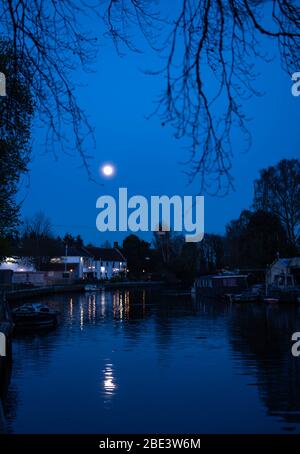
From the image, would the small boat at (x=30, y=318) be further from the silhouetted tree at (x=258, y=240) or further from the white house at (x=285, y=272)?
the silhouetted tree at (x=258, y=240)

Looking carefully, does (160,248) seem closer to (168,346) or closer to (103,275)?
(103,275)

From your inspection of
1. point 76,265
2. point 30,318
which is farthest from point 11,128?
point 76,265

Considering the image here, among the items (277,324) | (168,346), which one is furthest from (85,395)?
(277,324)

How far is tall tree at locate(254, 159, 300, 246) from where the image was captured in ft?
251

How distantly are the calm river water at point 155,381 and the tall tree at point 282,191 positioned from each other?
34.9 metres

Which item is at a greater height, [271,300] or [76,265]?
[76,265]

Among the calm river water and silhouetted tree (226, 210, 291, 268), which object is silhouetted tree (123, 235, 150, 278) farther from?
the calm river water

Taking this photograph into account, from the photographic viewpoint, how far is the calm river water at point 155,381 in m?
17.3

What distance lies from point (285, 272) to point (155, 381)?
53932 millimetres

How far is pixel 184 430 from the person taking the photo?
1634 centimetres

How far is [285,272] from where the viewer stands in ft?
245

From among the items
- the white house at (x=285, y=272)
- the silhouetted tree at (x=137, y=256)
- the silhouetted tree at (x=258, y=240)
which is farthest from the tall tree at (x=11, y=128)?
the silhouetted tree at (x=137, y=256)

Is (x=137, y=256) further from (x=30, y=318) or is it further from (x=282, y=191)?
(x=30, y=318)

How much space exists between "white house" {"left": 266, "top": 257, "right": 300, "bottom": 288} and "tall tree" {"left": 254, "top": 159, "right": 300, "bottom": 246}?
4.61m
